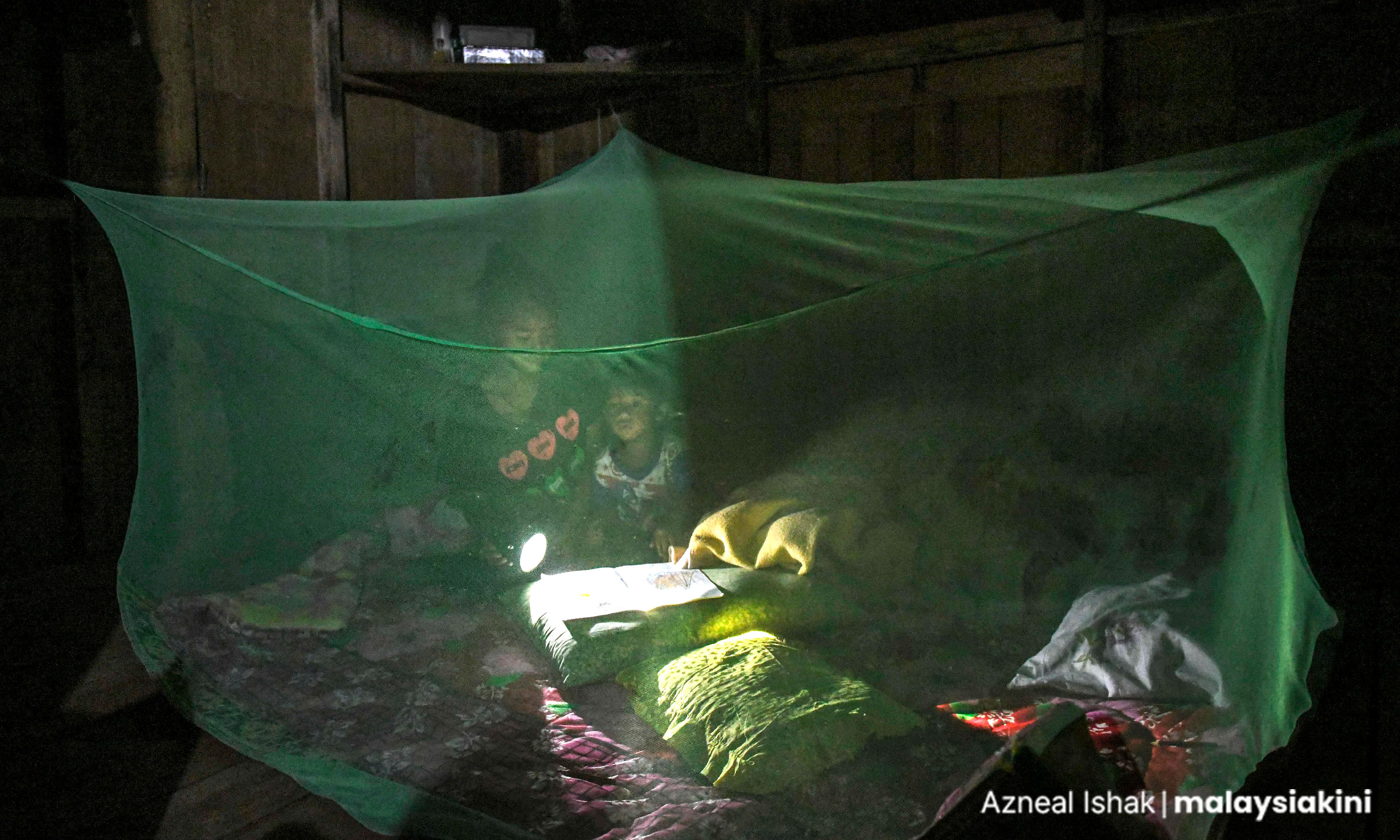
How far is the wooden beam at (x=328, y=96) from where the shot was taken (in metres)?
3.49

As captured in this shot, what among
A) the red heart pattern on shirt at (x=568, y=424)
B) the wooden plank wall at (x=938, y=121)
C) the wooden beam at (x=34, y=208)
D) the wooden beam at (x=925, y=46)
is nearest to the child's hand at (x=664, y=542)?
the red heart pattern on shirt at (x=568, y=424)

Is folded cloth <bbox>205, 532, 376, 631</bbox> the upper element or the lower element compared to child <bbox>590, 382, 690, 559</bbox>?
lower

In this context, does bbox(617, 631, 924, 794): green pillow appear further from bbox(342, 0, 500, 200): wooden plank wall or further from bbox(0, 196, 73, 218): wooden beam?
bbox(0, 196, 73, 218): wooden beam

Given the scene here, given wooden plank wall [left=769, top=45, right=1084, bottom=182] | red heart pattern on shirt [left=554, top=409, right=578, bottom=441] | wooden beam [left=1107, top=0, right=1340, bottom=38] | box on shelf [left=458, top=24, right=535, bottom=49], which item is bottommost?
red heart pattern on shirt [left=554, top=409, right=578, bottom=441]

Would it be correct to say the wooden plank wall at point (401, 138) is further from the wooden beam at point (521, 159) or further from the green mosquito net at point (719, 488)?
the green mosquito net at point (719, 488)

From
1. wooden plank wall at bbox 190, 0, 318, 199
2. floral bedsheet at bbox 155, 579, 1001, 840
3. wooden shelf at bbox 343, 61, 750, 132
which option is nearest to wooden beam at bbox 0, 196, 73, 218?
wooden plank wall at bbox 190, 0, 318, 199

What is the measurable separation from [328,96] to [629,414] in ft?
6.16

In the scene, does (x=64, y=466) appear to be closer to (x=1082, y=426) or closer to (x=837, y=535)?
(x=837, y=535)

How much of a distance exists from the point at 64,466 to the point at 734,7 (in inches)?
113

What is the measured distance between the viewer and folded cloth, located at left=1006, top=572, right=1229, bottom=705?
6.05 feet

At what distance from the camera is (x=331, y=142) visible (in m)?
3.54

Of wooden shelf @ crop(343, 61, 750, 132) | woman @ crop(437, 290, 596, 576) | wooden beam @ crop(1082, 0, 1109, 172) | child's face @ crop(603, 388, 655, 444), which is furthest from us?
wooden shelf @ crop(343, 61, 750, 132)

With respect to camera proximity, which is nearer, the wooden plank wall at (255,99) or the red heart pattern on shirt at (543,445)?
the red heart pattern on shirt at (543,445)

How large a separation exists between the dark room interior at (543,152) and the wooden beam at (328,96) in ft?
0.04
